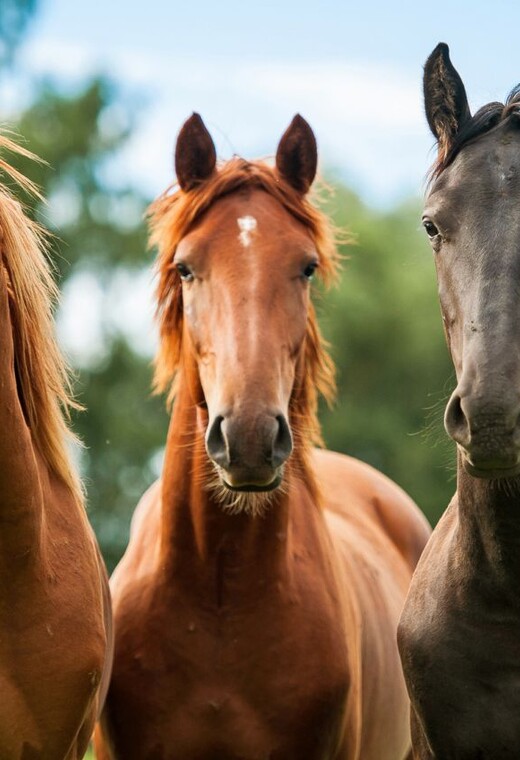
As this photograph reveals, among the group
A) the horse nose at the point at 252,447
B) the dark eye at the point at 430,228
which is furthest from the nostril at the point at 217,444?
the dark eye at the point at 430,228

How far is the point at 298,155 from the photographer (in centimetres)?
509

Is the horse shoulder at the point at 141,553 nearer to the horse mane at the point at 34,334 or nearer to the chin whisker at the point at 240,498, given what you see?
the chin whisker at the point at 240,498

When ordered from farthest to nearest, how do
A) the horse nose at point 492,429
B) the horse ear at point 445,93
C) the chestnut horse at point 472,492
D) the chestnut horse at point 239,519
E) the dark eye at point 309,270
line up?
the dark eye at point 309,270 < the chestnut horse at point 239,519 < the horse ear at point 445,93 < the chestnut horse at point 472,492 < the horse nose at point 492,429

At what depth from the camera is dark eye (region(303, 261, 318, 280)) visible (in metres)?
4.79

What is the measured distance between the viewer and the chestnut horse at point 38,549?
3695 millimetres

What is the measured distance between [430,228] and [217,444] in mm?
1069

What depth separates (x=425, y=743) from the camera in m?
4.00

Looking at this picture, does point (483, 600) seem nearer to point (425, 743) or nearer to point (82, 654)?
point (425, 743)

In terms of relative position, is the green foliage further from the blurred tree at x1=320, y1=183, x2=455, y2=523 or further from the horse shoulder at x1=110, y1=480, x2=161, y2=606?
the horse shoulder at x1=110, y1=480, x2=161, y2=606

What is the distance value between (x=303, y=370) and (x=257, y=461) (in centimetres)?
90

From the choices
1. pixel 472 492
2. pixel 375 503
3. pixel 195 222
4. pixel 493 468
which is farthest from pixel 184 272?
pixel 375 503

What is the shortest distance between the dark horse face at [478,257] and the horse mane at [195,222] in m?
1.02

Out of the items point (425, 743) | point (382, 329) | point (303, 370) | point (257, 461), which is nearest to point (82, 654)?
point (257, 461)

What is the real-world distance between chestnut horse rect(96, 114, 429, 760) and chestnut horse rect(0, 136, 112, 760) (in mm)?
561
